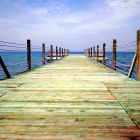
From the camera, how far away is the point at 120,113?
181 centimetres

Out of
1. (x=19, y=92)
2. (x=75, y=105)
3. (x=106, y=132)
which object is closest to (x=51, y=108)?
(x=75, y=105)

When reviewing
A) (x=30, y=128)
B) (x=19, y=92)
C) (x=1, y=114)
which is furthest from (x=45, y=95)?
(x=30, y=128)

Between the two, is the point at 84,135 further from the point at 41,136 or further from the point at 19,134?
the point at 19,134

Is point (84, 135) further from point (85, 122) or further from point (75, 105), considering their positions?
point (75, 105)

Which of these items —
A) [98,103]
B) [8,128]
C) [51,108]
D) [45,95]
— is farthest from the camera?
[45,95]

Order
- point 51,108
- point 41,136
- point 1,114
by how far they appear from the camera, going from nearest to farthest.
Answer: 1. point 41,136
2. point 1,114
3. point 51,108

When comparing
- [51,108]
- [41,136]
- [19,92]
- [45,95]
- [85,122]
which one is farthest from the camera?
[19,92]

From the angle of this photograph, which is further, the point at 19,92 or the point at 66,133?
the point at 19,92

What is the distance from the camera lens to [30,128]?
148cm

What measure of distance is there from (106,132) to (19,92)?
5.92 ft

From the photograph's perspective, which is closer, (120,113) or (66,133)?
(66,133)

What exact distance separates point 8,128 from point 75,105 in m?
0.90

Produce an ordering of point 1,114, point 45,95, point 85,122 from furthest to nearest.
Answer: point 45,95
point 1,114
point 85,122

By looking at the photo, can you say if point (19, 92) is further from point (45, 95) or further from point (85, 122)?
point (85, 122)
